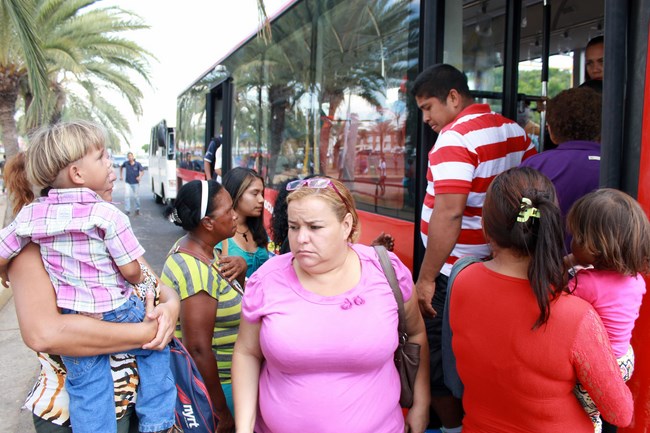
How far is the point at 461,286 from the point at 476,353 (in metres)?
0.22

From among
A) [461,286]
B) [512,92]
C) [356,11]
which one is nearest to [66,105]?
[356,11]

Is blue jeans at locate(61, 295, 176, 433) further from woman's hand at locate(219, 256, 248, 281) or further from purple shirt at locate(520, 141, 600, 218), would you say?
purple shirt at locate(520, 141, 600, 218)

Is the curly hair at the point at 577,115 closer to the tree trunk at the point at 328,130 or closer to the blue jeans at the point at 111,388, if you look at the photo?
the blue jeans at the point at 111,388

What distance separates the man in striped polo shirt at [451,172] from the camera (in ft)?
9.60

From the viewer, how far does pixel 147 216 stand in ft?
55.0

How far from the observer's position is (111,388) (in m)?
1.92

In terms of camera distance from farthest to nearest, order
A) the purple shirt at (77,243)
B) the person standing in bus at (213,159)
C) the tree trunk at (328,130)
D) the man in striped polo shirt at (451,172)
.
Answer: the person standing in bus at (213,159)
the tree trunk at (328,130)
the man in striped polo shirt at (451,172)
the purple shirt at (77,243)

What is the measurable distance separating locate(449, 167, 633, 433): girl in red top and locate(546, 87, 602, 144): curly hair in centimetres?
84

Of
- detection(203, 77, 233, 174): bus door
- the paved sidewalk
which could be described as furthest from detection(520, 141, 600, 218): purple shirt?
detection(203, 77, 233, 174): bus door

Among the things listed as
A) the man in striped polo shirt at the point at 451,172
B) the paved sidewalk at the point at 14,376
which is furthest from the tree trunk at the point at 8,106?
the man in striped polo shirt at the point at 451,172

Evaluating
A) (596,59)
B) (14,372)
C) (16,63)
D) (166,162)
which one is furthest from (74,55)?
(596,59)

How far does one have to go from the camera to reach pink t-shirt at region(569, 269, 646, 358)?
5.92 feet

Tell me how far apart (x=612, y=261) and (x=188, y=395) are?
1511 millimetres

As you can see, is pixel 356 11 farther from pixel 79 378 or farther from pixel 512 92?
pixel 79 378
